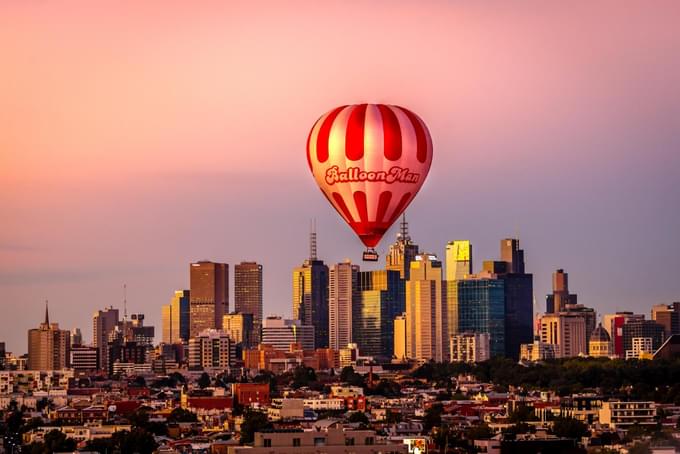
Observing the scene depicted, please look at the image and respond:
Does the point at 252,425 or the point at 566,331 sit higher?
the point at 566,331

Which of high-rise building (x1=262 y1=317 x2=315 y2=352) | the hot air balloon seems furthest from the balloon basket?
high-rise building (x1=262 y1=317 x2=315 y2=352)

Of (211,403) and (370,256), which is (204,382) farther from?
(370,256)

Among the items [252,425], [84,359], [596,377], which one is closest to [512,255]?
[84,359]

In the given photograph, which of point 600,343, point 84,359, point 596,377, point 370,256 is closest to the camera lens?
point 370,256

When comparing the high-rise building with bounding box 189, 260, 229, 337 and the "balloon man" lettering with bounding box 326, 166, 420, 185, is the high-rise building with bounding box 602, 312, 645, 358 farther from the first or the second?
the "balloon man" lettering with bounding box 326, 166, 420, 185

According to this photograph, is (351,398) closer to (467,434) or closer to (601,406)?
(601,406)

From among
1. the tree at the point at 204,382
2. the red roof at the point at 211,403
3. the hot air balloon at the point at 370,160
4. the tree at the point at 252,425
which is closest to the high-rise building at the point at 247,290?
the tree at the point at 204,382

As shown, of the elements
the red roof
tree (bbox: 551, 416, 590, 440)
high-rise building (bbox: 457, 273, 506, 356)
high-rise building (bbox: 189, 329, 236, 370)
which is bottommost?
tree (bbox: 551, 416, 590, 440)
